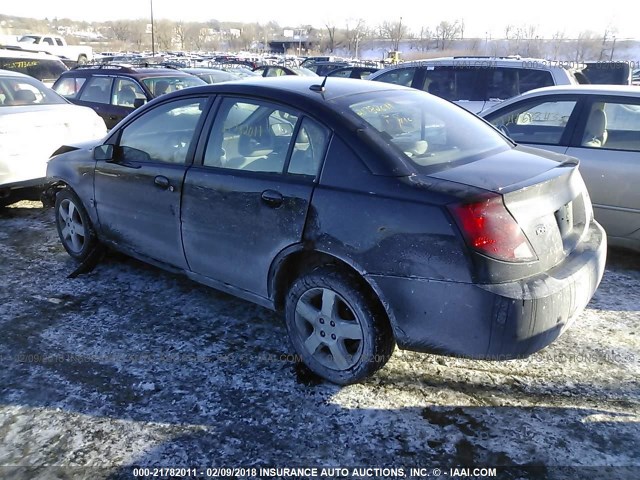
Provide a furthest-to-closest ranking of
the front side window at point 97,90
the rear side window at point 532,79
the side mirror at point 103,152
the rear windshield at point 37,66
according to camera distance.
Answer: the rear windshield at point 37,66
the front side window at point 97,90
the rear side window at point 532,79
the side mirror at point 103,152

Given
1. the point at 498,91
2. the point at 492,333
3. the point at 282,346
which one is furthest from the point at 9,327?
the point at 498,91

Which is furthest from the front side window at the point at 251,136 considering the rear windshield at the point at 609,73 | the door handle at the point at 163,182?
the rear windshield at the point at 609,73

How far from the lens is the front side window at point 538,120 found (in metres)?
4.86

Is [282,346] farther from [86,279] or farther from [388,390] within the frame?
[86,279]

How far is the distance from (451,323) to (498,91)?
6701 mm

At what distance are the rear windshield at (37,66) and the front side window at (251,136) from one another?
1158cm

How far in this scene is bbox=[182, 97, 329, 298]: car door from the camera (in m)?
2.95

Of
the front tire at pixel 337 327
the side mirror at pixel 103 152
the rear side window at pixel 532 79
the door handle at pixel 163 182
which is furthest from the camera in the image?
the rear side window at pixel 532 79

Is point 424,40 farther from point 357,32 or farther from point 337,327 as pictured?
point 337,327

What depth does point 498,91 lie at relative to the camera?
8281 mm

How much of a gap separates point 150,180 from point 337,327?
172 cm

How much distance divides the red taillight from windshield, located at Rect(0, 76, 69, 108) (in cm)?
589

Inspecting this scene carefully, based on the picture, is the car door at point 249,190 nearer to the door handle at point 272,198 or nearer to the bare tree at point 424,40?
the door handle at point 272,198

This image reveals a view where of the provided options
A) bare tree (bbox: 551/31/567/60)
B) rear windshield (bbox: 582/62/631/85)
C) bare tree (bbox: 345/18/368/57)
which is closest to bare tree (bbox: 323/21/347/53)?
bare tree (bbox: 345/18/368/57)
